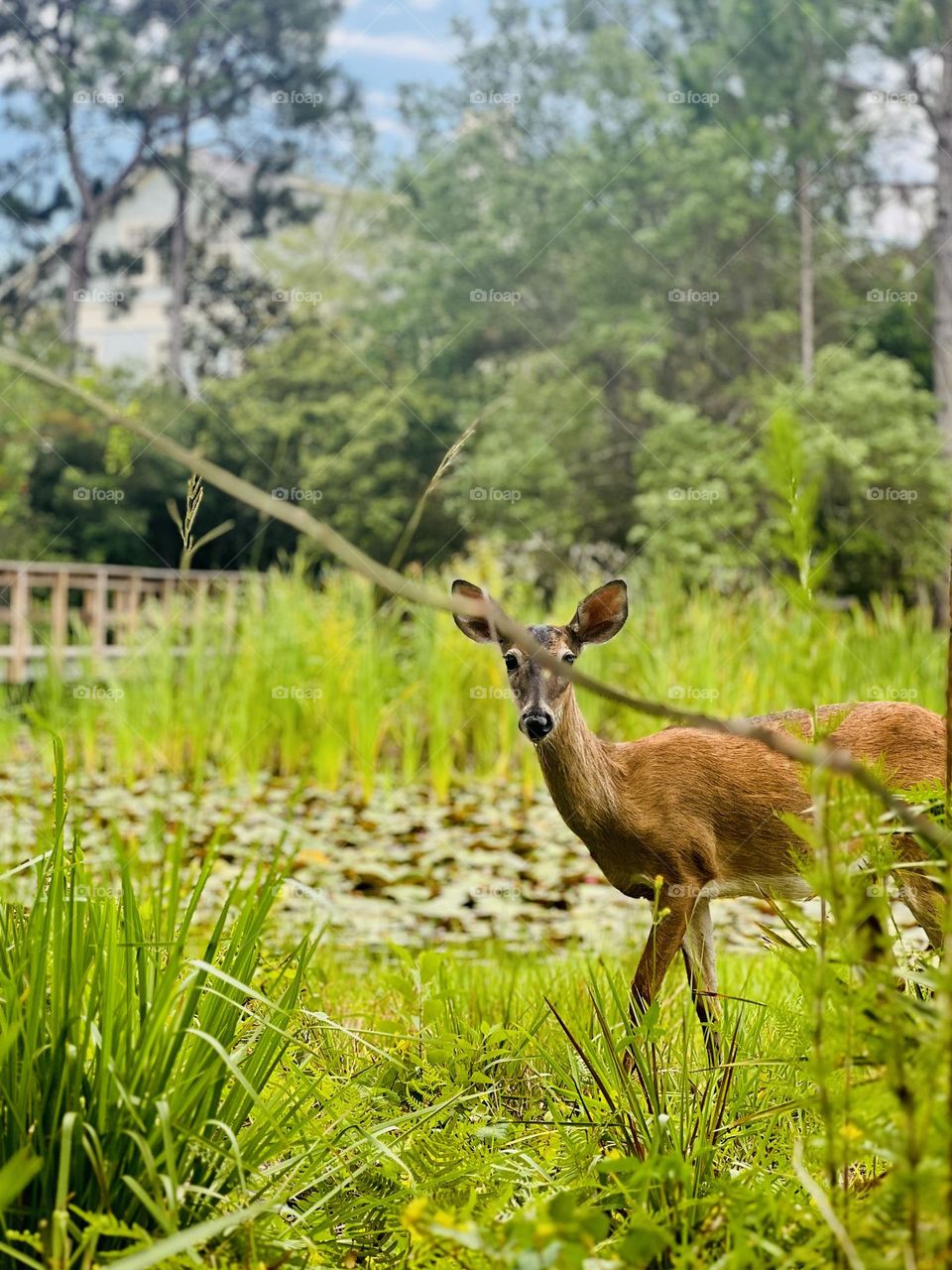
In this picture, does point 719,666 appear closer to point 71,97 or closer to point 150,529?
point 150,529

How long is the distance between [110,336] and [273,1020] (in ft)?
113

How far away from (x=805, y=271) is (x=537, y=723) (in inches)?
830

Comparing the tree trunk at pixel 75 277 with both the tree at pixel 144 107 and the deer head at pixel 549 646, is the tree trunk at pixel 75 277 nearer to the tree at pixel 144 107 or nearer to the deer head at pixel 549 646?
the tree at pixel 144 107

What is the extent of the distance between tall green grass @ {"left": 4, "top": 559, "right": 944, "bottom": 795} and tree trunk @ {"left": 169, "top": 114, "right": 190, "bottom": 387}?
54.7ft

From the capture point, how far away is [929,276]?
22750 millimetres

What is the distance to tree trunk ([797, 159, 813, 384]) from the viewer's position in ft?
72.3

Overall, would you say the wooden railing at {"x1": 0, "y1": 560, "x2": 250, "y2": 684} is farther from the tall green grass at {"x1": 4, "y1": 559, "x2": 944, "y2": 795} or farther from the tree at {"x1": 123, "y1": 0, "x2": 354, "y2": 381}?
the tree at {"x1": 123, "y1": 0, "x2": 354, "y2": 381}

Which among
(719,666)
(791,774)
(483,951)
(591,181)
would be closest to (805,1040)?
(791,774)

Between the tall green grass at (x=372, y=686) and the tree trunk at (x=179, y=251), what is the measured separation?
657 inches

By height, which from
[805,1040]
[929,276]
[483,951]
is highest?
[929,276]

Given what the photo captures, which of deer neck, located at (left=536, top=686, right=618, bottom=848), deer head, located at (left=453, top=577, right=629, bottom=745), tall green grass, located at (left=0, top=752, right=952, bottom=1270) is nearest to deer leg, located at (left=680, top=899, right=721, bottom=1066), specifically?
deer neck, located at (left=536, top=686, right=618, bottom=848)

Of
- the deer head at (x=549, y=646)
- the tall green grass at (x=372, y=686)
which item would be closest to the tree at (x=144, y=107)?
the tall green grass at (x=372, y=686)

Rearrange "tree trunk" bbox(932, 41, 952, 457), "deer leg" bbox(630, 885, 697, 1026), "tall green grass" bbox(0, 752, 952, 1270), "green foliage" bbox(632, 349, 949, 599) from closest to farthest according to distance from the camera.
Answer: "tall green grass" bbox(0, 752, 952, 1270)
"deer leg" bbox(630, 885, 697, 1026)
"tree trunk" bbox(932, 41, 952, 457)
"green foliage" bbox(632, 349, 949, 599)

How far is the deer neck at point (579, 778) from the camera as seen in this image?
9.12 feet
